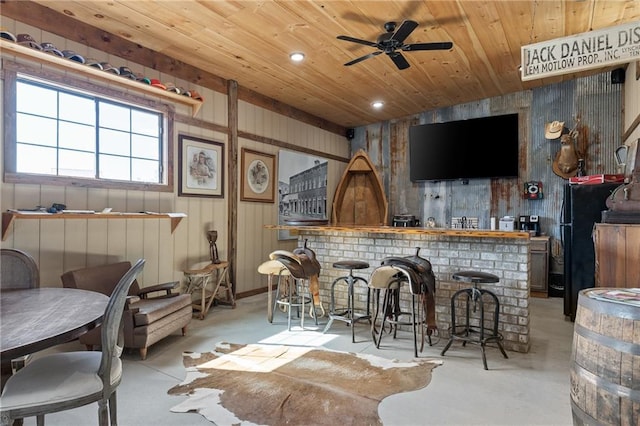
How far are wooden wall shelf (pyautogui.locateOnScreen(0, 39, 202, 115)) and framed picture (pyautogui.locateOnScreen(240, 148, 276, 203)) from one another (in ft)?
3.75

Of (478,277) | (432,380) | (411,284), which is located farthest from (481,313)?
(432,380)

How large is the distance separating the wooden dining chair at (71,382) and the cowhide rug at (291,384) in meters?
0.70

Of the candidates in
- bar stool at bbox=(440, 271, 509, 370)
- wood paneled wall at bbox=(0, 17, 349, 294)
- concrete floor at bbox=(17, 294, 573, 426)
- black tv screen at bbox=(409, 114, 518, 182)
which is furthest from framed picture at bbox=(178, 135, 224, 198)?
black tv screen at bbox=(409, 114, 518, 182)

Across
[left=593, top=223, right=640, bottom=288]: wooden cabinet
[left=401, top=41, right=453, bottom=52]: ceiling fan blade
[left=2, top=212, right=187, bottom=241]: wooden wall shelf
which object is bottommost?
[left=593, top=223, right=640, bottom=288]: wooden cabinet

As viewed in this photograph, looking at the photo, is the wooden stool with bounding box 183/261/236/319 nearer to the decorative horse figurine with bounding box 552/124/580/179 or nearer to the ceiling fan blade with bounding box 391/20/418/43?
the ceiling fan blade with bounding box 391/20/418/43

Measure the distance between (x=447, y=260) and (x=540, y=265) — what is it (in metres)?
2.41

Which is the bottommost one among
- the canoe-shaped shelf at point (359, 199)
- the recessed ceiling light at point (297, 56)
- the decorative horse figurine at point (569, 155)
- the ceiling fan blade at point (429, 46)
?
the canoe-shaped shelf at point (359, 199)

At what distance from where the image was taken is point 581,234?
389cm

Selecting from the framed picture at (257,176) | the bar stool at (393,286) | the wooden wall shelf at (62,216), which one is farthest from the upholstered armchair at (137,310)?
the framed picture at (257,176)

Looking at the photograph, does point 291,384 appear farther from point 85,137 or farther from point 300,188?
point 300,188

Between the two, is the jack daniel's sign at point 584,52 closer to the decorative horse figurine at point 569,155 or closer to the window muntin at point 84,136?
the decorative horse figurine at point 569,155

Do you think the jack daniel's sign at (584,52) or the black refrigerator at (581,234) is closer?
the jack daniel's sign at (584,52)

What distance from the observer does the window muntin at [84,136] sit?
3.03 m

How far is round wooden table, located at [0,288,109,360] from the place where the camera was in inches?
51.2
